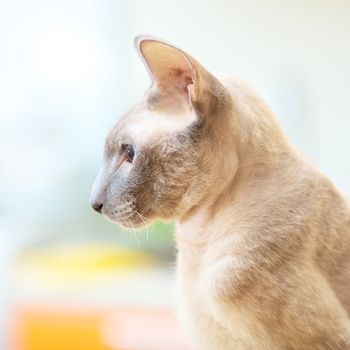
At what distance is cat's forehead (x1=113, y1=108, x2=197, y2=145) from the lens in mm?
613

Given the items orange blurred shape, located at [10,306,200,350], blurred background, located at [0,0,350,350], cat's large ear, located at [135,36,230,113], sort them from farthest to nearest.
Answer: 1. blurred background, located at [0,0,350,350]
2. orange blurred shape, located at [10,306,200,350]
3. cat's large ear, located at [135,36,230,113]

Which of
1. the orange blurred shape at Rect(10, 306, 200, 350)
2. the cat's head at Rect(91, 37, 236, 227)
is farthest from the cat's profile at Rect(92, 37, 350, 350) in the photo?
the orange blurred shape at Rect(10, 306, 200, 350)

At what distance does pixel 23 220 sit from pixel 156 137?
0.88 meters

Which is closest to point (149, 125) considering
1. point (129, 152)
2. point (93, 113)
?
point (129, 152)

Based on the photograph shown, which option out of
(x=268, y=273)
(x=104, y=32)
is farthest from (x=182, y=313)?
(x=104, y=32)

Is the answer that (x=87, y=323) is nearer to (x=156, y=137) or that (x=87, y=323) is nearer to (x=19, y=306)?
(x=19, y=306)

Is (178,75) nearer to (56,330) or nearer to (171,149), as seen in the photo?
(171,149)

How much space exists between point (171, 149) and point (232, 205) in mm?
83

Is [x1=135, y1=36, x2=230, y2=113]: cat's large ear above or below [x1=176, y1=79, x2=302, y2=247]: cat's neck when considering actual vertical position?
above

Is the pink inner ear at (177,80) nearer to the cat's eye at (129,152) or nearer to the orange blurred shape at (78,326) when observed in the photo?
the cat's eye at (129,152)

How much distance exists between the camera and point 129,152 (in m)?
0.63

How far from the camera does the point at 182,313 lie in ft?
2.22

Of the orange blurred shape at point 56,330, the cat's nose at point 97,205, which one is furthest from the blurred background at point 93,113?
the cat's nose at point 97,205

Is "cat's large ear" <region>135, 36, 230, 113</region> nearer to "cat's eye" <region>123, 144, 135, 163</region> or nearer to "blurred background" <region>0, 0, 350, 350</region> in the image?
"cat's eye" <region>123, 144, 135, 163</region>
